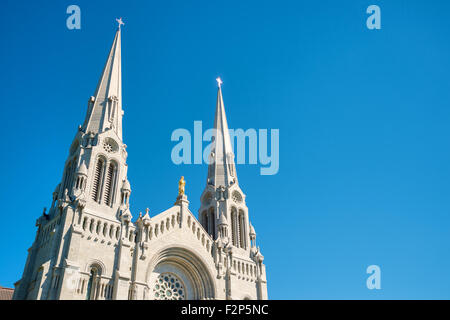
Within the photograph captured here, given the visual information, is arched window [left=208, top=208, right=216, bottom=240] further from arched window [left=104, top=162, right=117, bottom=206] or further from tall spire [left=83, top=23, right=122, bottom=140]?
tall spire [left=83, top=23, right=122, bottom=140]

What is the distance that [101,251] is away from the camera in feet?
95.2

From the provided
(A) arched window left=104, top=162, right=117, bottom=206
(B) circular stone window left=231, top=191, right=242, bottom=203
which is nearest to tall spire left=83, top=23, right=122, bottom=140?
(A) arched window left=104, top=162, right=117, bottom=206

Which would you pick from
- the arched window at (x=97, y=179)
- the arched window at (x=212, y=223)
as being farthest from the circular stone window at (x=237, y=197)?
the arched window at (x=97, y=179)

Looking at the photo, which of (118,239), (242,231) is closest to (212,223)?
(242,231)

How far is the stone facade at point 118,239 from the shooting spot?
90.8ft

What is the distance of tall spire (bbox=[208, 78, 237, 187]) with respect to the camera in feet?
147

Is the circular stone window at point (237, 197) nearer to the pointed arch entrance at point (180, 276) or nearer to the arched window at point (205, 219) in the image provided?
the arched window at point (205, 219)

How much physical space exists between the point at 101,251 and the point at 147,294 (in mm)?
4875

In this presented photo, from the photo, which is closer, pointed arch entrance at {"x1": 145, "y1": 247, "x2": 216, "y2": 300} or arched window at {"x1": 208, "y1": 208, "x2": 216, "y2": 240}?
pointed arch entrance at {"x1": 145, "y1": 247, "x2": 216, "y2": 300}

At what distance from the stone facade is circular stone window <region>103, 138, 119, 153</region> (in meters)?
0.09

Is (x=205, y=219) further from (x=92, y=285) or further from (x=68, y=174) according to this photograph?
(x=92, y=285)

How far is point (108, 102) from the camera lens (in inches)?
1512
